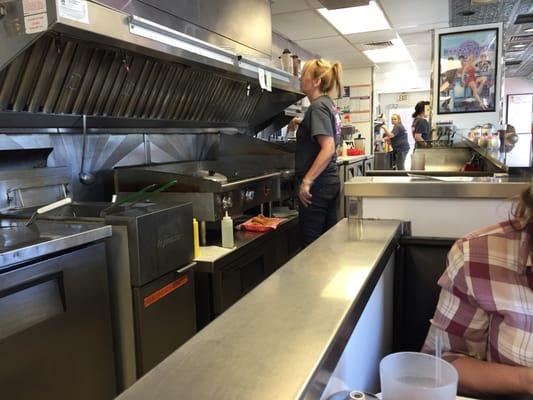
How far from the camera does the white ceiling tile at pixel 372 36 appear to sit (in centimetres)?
641

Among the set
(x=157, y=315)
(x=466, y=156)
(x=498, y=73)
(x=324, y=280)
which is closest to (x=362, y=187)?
(x=324, y=280)

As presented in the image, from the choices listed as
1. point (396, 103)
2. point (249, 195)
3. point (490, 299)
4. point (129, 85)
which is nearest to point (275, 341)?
point (490, 299)

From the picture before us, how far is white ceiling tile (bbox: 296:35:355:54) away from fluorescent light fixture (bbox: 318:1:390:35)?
0.41m

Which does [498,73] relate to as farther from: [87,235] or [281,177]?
[87,235]

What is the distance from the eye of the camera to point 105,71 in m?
2.57

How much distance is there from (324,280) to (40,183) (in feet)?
6.10

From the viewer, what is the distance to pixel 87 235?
1842mm

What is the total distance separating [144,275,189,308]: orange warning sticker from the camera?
2.09m

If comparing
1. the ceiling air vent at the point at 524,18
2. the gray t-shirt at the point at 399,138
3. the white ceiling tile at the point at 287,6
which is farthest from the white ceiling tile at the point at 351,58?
the white ceiling tile at the point at 287,6

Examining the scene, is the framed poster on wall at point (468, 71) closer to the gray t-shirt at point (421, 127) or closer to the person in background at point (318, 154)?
the gray t-shirt at point (421, 127)

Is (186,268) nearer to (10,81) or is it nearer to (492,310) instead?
(10,81)

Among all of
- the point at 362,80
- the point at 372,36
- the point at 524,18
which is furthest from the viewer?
the point at 362,80

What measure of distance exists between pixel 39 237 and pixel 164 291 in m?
0.66

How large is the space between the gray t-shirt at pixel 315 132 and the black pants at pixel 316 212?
61mm
